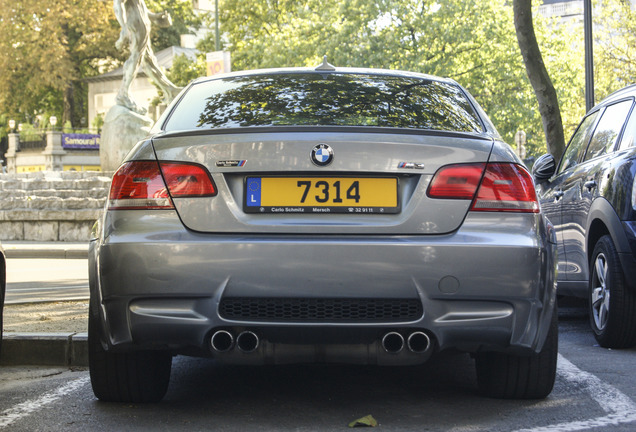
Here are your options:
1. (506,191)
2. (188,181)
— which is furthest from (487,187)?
(188,181)

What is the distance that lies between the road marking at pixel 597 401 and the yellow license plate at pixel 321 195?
111 cm

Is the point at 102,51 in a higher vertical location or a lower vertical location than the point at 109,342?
higher

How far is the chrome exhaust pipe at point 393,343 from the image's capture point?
13.7ft

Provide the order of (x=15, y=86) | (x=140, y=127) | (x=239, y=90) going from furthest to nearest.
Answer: (x=15, y=86)
(x=140, y=127)
(x=239, y=90)

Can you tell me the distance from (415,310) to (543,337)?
0.63 metres

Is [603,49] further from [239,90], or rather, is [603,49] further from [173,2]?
[239,90]

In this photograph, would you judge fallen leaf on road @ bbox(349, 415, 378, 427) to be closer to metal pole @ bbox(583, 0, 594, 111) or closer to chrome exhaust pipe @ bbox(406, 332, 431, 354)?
chrome exhaust pipe @ bbox(406, 332, 431, 354)

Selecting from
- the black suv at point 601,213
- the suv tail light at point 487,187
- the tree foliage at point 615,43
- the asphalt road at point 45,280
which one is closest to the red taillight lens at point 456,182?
the suv tail light at point 487,187

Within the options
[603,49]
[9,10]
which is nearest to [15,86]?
[9,10]

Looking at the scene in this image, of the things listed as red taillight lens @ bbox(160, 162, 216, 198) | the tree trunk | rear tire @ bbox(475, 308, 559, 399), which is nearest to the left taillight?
red taillight lens @ bbox(160, 162, 216, 198)

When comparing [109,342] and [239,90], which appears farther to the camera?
[239,90]

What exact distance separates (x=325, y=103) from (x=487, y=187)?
2.97 ft

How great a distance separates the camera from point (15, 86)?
6312 cm

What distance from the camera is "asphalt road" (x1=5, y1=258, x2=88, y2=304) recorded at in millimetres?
9898
